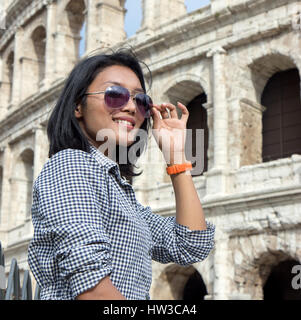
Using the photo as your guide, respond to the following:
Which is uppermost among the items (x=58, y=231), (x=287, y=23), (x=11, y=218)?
(x=287, y=23)

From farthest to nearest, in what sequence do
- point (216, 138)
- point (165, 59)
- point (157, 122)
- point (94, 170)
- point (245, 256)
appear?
point (165, 59) < point (216, 138) < point (245, 256) < point (157, 122) < point (94, 170)

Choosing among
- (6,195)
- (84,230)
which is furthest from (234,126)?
(84,230)

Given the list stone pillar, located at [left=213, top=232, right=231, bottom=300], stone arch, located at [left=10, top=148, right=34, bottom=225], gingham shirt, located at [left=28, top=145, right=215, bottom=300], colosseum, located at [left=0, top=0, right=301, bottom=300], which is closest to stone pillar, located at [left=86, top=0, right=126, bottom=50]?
colosseum, located at [left=0, top=0, right=301, bottom=300]

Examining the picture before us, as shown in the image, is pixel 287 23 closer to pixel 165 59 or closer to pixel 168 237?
pixel 165 59

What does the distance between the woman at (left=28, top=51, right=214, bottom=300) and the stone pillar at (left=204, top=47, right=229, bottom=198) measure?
9900 mm

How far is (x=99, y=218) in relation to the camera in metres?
1.58

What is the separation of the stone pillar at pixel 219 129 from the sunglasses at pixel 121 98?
10.1 metres

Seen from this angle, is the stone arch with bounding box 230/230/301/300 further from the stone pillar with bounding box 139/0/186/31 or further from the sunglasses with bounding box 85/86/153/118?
the sunglasses with bounding box 85/86/153/118

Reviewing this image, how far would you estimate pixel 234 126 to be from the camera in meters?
12.3

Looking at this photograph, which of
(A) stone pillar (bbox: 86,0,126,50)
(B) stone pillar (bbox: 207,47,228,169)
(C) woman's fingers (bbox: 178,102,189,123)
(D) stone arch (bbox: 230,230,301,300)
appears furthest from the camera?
(A) stone pillar (bbox: 86,0,126,50)

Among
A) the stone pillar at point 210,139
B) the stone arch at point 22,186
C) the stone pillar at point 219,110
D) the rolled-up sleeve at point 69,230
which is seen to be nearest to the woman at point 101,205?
the rolled-up sleeve at point 69,230

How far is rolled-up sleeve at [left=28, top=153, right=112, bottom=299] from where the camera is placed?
1.50 m

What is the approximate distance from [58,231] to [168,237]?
1.99 ft

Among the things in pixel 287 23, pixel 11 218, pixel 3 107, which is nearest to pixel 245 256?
pixel 287 23
